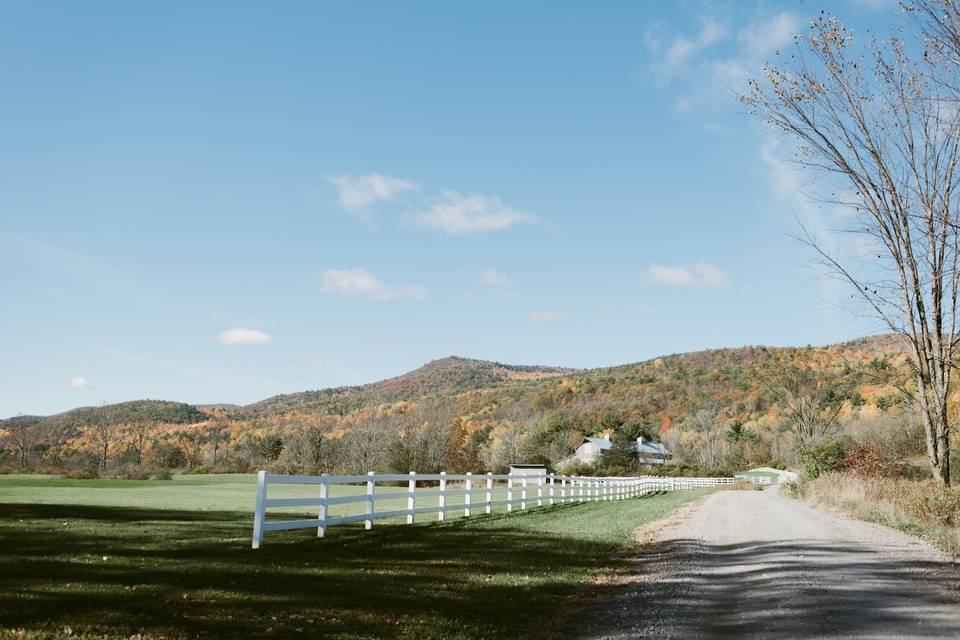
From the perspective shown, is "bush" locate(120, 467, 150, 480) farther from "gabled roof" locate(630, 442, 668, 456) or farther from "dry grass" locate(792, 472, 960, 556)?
"gabled roof" locate(630, 442, 668, 456)

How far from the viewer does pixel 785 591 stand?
880 cm

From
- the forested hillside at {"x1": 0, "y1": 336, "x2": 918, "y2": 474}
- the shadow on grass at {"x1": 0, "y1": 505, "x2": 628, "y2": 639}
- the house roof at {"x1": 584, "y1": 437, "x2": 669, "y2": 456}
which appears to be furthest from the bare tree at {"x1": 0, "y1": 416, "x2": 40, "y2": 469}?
the shadow on grass at {"x1": 0, "y1": 505, "x2": 628, "y2": 639}

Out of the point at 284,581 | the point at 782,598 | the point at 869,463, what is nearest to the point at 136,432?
the point at 869,463

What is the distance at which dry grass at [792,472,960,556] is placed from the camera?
15680 mm

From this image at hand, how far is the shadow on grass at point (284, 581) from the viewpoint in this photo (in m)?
6.75

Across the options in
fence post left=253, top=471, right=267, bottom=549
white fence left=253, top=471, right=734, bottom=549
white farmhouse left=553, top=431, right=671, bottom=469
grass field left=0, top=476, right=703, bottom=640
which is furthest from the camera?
white farmhouse left=553, top=431, right=671, bottom=469

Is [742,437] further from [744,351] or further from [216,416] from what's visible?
[216,416]

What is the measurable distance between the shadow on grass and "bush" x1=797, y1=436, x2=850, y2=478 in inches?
1026

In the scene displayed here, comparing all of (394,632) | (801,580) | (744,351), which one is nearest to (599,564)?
(801,580)

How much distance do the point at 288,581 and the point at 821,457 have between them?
34880 millimetres

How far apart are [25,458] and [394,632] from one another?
9071cm

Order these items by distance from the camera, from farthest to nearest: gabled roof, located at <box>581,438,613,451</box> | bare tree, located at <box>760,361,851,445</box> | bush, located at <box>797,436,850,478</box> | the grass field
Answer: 1. gabled roof, located at <box>581,438,613,451</box>
2. bare tree, located at <box>760,361,851,445</box>
3. bush, located at <box>797,436,850,478</box>
4. the grass field

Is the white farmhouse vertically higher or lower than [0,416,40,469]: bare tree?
lower

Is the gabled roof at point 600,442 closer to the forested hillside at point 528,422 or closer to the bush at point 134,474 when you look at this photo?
the forested hillside at point 528,422
